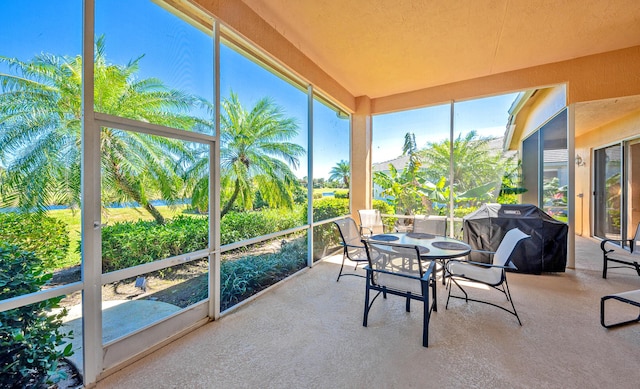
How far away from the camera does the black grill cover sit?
12.6 feet

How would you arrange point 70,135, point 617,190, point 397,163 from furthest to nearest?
point 397,163 → point 617,190 → point 70,135

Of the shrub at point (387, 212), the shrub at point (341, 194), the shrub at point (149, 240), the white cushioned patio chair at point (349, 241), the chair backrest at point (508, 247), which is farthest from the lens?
the shrub at point (387, 212)

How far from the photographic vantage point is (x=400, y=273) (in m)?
2.41

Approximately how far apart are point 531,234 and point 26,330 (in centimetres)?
585

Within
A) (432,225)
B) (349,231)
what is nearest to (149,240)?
(349,231)

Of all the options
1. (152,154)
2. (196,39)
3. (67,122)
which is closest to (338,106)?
(196,39)

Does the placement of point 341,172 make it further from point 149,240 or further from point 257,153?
point 149,240

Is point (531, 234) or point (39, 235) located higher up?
point (39, 235)

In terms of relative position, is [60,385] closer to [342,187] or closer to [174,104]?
[174,104]

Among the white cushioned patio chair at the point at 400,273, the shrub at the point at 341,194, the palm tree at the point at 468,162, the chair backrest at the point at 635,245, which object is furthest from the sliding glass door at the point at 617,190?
the shrub at the point at 341,194

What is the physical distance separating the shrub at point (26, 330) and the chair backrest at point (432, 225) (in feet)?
14.1

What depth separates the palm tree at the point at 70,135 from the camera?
58.6 inches

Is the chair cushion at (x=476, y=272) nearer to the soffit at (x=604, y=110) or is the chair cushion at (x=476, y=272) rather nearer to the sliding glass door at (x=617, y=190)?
the soffit at (x=604, y=110)

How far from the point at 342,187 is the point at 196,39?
12.6ft
